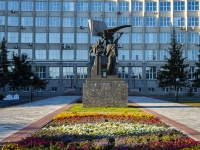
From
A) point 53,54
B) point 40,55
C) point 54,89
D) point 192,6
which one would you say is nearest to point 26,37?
point 40,55

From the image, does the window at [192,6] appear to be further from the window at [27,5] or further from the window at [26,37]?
the window at [26,37]

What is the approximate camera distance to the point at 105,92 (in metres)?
22.0

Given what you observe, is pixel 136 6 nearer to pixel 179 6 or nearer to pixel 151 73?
pixel 179 6

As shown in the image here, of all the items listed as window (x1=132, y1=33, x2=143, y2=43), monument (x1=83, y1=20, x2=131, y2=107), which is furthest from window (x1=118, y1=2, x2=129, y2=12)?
monument (x1=83, y1=20, x2=131, y2=107)

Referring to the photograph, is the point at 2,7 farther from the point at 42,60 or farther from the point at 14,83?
the point at 14,83

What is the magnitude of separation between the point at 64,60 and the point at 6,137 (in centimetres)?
5071

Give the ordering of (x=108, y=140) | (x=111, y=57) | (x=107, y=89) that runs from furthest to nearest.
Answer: (x=111, y=57) < (x=107, y=89) < (x=108, y=140)

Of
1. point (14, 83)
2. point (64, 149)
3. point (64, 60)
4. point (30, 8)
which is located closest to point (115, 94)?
point (64, 149)

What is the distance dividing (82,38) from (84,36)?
551mm

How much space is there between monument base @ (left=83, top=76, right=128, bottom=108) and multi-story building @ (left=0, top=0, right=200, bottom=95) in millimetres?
38209

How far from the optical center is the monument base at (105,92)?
22.0 meters

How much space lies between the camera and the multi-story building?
2377 inches

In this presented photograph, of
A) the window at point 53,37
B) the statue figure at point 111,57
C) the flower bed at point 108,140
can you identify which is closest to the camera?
the flower bed at point 108,140

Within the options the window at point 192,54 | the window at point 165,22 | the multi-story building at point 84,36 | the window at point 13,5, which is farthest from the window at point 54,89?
the window at point 192,54
